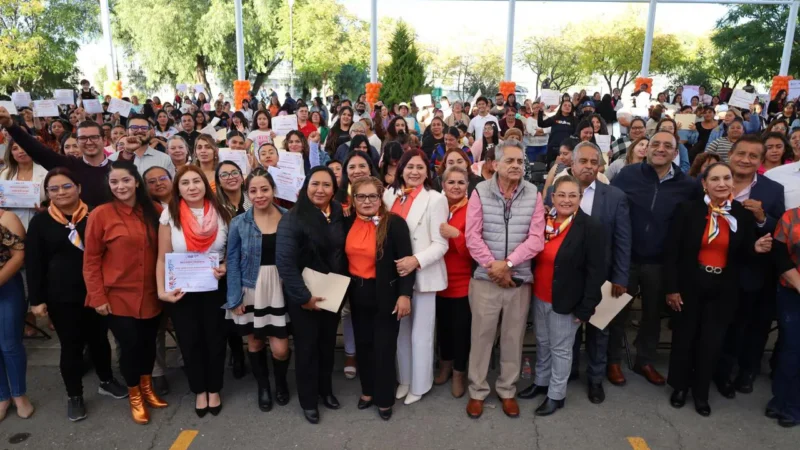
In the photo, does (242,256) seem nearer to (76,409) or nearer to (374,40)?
(76,409)

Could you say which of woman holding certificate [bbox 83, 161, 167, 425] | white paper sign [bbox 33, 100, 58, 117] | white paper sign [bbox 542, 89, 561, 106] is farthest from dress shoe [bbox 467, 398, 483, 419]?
white paper sign [bbox 542, 89, 561, 106]

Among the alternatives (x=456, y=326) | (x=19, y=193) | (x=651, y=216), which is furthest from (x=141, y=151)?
(x=651, y=216)

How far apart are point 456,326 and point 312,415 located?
1298 mm

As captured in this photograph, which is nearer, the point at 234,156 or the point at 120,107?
the point at 234,156

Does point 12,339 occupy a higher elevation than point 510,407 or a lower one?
higher

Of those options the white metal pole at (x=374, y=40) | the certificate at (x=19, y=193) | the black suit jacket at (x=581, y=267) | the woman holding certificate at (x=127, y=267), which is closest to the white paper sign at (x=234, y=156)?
the certificate at (x=19, y=193)

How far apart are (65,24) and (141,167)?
104ft

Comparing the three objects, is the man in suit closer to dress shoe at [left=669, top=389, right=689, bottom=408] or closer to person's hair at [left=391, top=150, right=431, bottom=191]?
dress shoe at [left=669, top=389, right=689, bottom=408]

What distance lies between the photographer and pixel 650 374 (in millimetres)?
4488

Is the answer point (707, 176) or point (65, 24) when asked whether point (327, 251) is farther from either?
point (65, 24)

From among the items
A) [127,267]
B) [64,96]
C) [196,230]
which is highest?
[64,96]

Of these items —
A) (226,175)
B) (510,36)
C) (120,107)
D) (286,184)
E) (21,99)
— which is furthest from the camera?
(510,36)

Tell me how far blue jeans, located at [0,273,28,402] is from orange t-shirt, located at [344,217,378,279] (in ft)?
8.11

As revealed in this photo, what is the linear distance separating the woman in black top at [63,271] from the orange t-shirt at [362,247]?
199 centimetres
